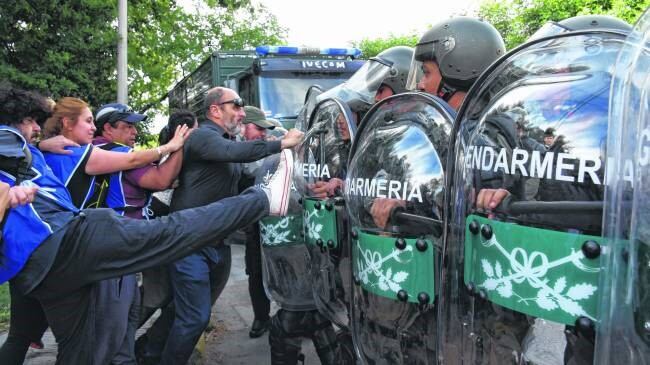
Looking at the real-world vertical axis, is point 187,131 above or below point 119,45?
below

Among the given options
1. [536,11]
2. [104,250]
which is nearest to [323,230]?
[104,250]

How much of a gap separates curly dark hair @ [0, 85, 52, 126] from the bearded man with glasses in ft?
2.99

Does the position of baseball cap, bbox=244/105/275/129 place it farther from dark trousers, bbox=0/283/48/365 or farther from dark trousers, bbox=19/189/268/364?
dark trousers, bbox=0/283/48/365

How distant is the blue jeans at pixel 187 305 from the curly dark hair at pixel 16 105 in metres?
1.14

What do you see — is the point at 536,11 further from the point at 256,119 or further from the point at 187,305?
the point at 187,305

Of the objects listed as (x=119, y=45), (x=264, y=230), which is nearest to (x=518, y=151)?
(x=264, y=230)

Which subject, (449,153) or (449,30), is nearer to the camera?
(449,153)

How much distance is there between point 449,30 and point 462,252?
126cm

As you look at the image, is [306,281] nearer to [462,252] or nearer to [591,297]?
[462,252]

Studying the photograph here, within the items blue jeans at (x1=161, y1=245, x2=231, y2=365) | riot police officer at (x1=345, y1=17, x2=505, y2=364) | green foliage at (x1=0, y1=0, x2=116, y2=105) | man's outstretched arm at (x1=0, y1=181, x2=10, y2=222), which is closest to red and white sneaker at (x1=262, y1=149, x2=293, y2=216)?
riot police officer at (x1=345, y1=17, x2=505, y2=364)

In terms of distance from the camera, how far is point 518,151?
1547 millimetres

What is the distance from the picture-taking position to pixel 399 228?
2.05 metres

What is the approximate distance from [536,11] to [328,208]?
1252cm

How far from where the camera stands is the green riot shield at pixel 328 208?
273cm
